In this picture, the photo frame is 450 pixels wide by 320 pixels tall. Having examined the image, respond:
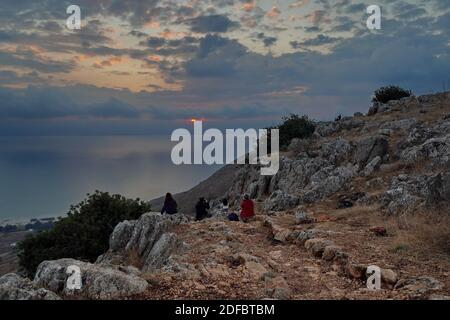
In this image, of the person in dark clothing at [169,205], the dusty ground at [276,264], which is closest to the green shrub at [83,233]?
the person in dark clothing at [169,205]

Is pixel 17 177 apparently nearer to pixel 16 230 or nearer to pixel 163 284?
pixel 16 230

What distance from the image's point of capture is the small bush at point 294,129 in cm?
4329

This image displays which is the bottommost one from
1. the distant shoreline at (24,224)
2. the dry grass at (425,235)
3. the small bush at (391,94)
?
the distant shoreline at (24,224)

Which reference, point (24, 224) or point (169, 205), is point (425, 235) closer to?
point (169, 205)

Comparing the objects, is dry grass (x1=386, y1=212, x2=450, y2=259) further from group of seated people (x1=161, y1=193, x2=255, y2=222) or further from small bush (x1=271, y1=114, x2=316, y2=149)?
small bush (x1=271, y1=114, x2=316, y2=149)

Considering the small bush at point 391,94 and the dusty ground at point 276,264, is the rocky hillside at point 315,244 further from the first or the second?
the small bush at point 391,94

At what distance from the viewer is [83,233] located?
2291 centimetres

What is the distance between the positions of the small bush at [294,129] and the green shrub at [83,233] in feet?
70.0

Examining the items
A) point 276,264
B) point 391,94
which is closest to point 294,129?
point 391,94

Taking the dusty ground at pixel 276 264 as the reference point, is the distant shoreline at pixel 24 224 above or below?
below

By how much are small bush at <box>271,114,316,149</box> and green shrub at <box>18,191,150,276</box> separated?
70.0 ft

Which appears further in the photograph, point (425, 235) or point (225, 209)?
point (225, 209)

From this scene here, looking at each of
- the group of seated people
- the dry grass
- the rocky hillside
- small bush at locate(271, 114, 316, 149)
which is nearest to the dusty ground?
the rocky hillside

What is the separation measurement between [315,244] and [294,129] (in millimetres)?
32173
